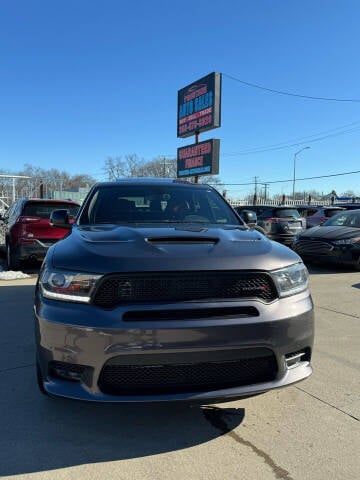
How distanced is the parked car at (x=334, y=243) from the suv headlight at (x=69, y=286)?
318 inches

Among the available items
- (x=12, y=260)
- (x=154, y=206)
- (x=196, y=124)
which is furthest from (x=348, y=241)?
(x=196, y=124)

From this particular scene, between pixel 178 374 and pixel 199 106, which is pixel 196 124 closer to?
pixel 199 106

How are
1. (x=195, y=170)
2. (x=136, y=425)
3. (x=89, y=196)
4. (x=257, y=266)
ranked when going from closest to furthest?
(x=257, y=266) < (x=136, y=425) < (x=89, y=196) < (x=195, y=170)

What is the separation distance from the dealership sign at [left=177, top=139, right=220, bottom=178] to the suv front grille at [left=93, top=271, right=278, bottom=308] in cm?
1878

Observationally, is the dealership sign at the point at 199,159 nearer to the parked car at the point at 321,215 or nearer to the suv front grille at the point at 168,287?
the parked car at the point at 321,215

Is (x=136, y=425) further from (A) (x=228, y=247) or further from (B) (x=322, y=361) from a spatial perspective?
(B) (x=322, y=361)

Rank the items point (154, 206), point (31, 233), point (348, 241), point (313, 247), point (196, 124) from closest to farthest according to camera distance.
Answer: point (154, 206)
point (31, 233)
point (348, 241)
point (313, 247)
point (196, 124)

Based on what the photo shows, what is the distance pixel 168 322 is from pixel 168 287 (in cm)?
21

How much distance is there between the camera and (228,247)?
289 centimetres

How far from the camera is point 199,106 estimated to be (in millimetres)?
21891

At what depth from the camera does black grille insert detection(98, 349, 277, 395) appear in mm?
2486

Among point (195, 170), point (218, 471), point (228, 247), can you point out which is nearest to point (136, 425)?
point (218, 471)

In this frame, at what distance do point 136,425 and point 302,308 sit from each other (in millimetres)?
1358

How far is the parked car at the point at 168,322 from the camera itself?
2.46 meters
